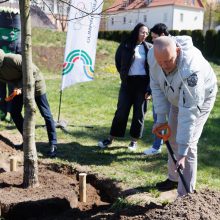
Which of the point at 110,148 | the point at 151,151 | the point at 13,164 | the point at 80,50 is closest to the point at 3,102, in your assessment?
the point at 80,50

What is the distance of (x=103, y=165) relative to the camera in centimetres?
576

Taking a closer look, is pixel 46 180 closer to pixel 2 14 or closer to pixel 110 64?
pixel 2 14

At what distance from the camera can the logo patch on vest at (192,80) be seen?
361 centimetres

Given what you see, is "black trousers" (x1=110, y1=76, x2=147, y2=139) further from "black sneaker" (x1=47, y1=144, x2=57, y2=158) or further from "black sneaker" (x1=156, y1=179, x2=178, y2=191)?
"black sneaker" (x1=156, y1=179, x2=178, y2=191)

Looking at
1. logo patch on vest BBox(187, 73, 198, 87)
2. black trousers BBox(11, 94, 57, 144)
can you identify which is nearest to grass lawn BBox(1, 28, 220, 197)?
black trousers BBox(11, 94, 57, 144)

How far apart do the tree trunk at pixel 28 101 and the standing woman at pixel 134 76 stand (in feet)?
6.53

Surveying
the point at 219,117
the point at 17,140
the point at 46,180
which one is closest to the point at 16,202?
the point at 46,180

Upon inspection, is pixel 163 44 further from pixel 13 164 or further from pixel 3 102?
pixel 3 102

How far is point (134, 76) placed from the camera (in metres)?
6.09

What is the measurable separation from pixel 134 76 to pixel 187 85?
247 centimetres

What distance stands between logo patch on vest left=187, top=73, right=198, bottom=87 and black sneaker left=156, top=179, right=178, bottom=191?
1.56 m

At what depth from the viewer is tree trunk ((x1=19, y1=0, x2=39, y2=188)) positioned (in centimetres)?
409

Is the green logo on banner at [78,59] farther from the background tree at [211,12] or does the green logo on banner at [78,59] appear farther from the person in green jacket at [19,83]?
the background tree at [211,12]

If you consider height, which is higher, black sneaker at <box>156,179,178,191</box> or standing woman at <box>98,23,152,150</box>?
standing woman at <box>98,23,152,150</box>
